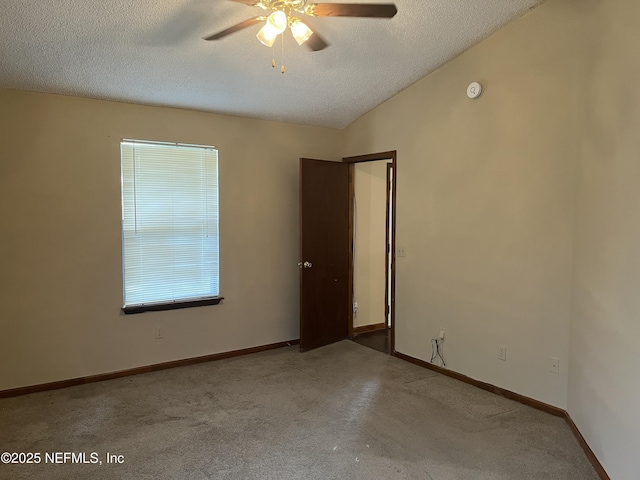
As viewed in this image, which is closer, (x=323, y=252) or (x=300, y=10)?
(x=300, y=10)

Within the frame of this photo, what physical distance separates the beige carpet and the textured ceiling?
2423 millimetres

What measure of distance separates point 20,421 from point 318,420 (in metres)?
2.02

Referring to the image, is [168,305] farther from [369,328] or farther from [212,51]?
[369,328]

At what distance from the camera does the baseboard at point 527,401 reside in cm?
240

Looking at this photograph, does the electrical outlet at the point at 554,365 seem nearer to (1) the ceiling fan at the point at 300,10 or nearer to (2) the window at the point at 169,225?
(1) the ceiling fan at the point at 300,10

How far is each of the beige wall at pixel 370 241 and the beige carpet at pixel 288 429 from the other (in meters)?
1.42

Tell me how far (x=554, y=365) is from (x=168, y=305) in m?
3.19

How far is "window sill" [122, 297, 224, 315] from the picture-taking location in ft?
Result: 12.2

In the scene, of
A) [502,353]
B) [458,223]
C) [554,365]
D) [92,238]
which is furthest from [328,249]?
[554,365]

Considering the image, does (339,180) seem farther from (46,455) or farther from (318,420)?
(46,455)

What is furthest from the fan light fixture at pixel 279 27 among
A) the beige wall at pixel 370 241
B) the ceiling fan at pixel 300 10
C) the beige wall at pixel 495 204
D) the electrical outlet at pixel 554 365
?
the beige wall at pixel 370 241

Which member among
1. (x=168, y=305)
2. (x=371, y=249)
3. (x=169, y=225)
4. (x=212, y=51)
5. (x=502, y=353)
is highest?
(x=212, y=51)

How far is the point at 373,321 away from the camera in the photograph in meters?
5.31

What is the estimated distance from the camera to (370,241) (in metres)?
5.19
